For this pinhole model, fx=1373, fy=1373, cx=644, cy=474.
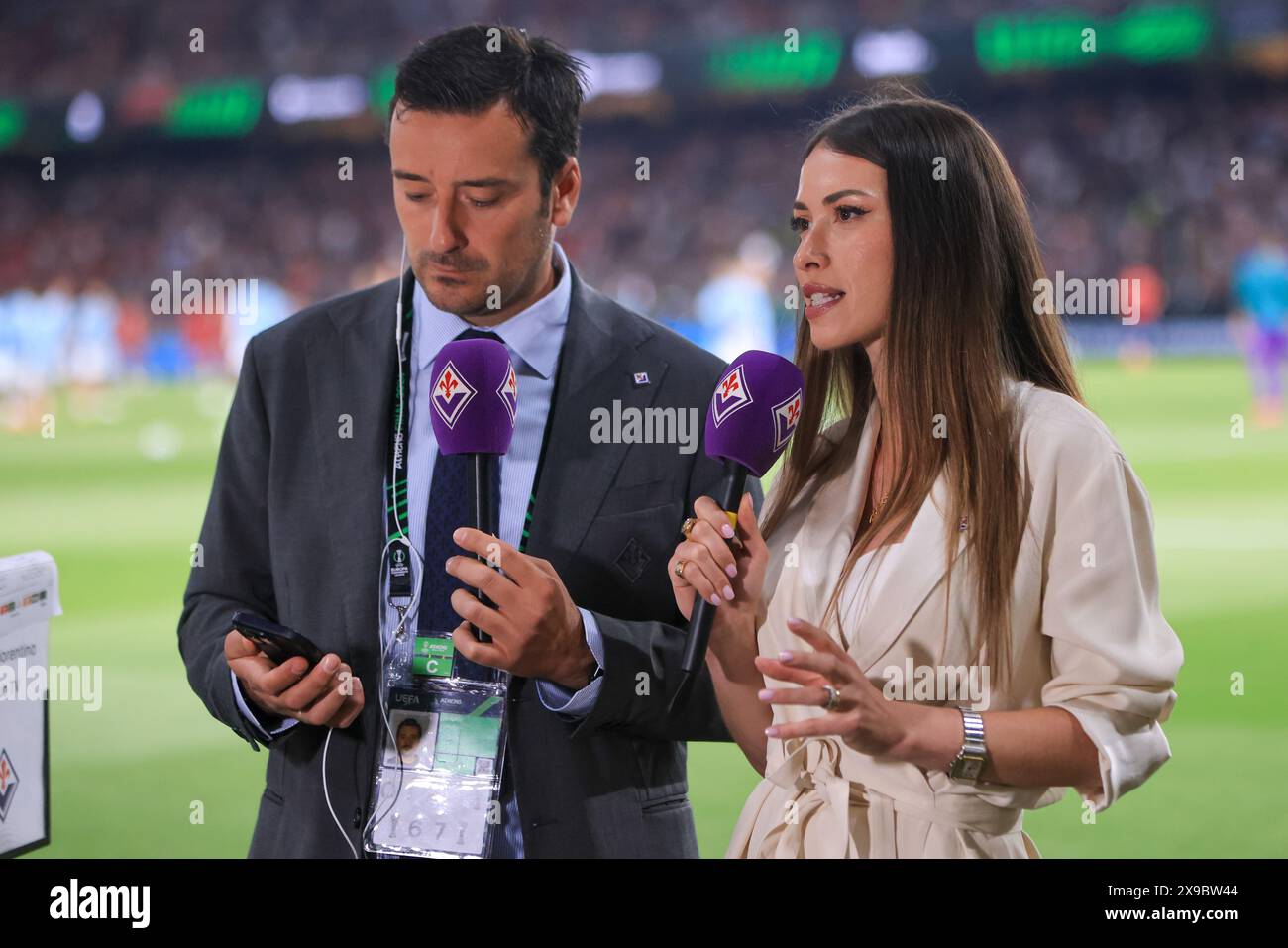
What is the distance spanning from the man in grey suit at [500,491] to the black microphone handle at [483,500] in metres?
0.12

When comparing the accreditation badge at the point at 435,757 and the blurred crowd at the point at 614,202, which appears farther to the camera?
the blurred crowd at the point at 614,202

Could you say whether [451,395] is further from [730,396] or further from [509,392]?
[730,396]

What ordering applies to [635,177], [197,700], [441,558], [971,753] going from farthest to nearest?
1. [635,177]
2. [197,700]
3. [441,558]
4. [971,753]

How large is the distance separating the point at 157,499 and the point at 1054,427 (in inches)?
430

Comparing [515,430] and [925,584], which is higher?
[515,430]

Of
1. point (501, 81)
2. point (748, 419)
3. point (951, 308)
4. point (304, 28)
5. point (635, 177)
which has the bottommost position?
point (748, 419)

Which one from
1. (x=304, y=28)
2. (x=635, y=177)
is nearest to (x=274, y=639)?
(x=635, y=177)

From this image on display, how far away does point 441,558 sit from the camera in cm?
235

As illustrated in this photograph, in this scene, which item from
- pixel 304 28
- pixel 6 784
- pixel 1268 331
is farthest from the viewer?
pixel 304 28

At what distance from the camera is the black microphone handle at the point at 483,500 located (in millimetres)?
2092

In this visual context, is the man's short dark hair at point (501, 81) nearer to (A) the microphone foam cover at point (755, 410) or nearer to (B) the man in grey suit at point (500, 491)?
(B) the man in grey suit at point (500, 491)

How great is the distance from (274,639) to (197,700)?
4.77 metres

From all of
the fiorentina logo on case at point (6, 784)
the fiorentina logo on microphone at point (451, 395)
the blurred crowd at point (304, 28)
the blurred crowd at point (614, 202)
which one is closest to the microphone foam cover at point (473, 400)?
the fiorentina logo on microphone at point (451, 395)

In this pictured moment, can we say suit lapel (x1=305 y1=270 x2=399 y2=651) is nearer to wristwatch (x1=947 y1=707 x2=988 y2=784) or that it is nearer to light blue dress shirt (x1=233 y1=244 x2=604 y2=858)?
light blue dress shirt (x1=233 y1=244 x2=604 y2=858)
